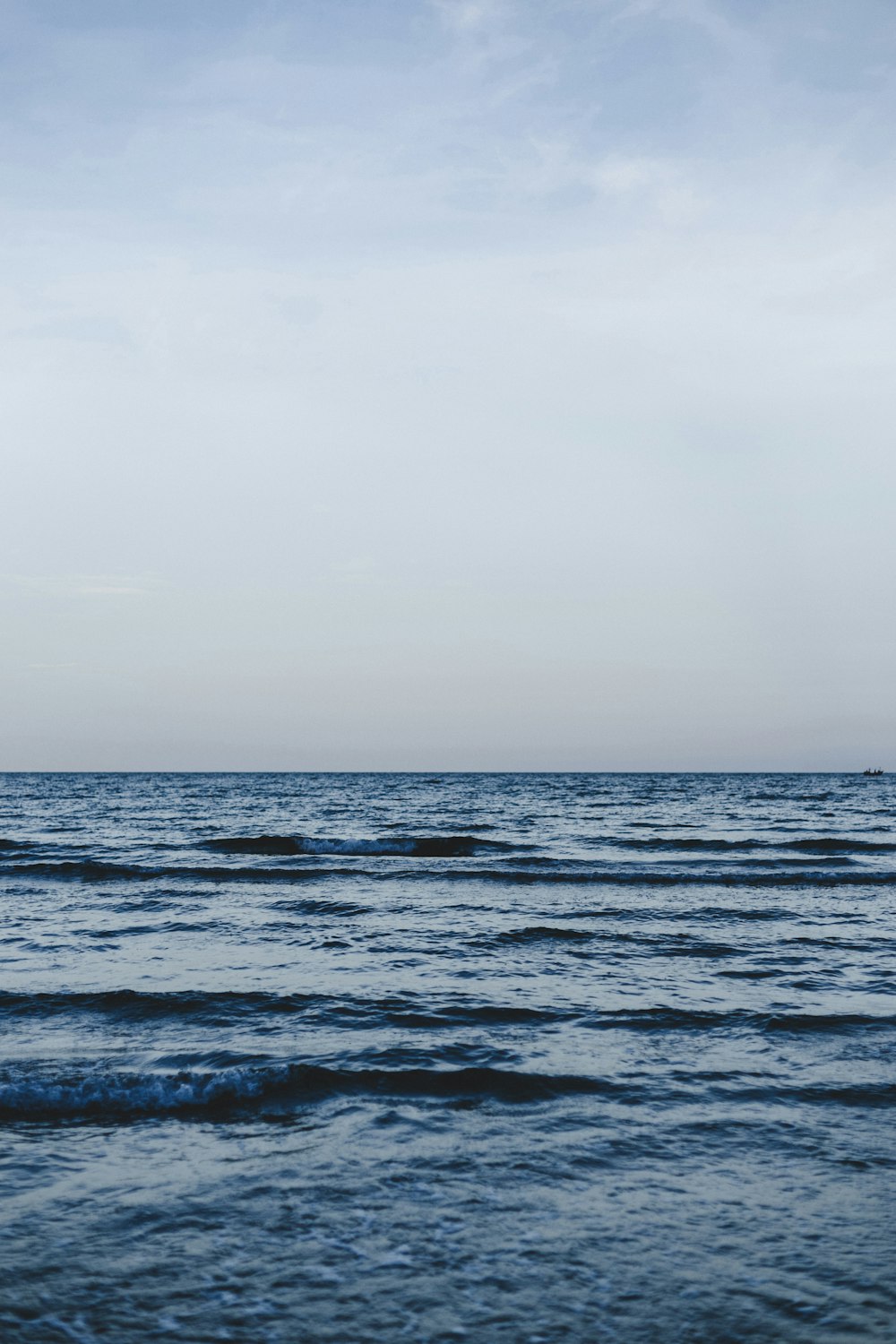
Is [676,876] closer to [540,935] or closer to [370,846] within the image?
[540,935]

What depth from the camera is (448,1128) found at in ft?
25.5

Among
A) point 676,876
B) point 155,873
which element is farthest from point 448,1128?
point 155,873

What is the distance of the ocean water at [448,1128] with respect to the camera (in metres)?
5.21

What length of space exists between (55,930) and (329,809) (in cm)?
4798

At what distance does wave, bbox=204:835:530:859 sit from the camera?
35125 millimetres

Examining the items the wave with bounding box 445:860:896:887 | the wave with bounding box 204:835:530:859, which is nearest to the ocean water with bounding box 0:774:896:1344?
the wave with bounding box 445:860:896:887

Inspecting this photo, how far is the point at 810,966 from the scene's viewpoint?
46.7 ft

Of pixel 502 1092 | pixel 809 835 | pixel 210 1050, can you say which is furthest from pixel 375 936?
pixel 809 835

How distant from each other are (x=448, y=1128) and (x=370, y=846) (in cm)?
2958

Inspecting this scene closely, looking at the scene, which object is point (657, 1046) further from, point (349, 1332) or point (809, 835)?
point (809, 835)

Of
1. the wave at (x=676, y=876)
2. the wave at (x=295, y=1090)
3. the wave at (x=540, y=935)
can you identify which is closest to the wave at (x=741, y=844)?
the wave at (x=676, y=876)

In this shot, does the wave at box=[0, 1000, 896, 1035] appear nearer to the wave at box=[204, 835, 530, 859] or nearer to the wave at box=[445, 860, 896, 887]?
the wave at box=[445, 860, 896, 887]

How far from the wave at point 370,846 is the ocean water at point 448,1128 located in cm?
1555

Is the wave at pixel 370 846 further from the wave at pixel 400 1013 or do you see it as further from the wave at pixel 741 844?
the wave at pixel 400 1013
